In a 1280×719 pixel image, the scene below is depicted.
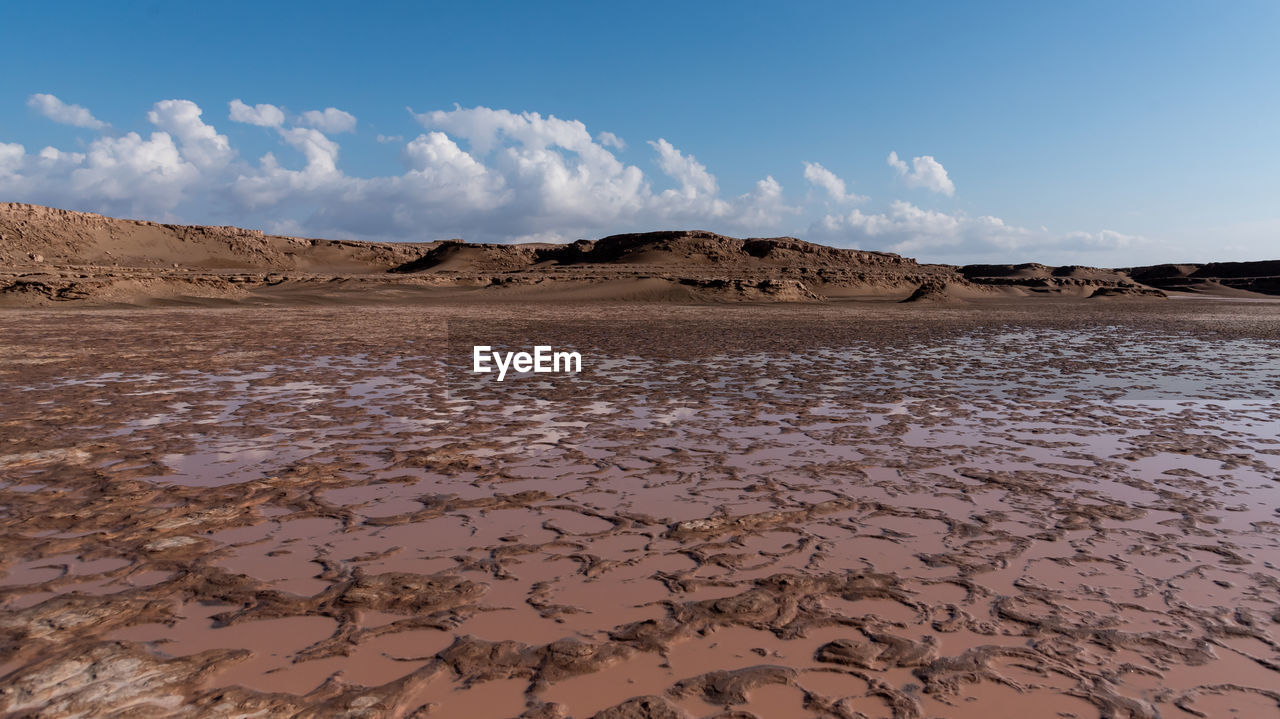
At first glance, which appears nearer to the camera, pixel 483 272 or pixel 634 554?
pixel 634 554

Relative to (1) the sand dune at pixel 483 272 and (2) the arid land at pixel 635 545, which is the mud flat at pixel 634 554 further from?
(1) the sand dune at pixel 483 272

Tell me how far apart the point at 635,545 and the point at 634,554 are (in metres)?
0.15

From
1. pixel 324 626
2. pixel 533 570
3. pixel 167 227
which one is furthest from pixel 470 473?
pixel 167 227

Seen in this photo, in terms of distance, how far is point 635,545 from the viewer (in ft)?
15.4

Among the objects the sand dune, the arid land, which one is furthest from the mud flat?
the sand dune

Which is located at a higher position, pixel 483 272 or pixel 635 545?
pixel 483 272

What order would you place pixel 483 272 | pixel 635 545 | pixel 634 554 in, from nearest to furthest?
pixel 634 554, pixel 635 545, pixel 483 272

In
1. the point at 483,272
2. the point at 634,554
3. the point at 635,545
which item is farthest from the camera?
the point at 483,272

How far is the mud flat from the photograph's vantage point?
123 inches

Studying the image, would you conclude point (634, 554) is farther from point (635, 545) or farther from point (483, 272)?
point (483, 272)

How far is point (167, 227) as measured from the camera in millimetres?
88312

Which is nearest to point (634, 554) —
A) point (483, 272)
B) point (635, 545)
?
point (635, 545)

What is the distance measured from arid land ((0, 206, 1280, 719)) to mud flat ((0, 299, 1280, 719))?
0.9 inches

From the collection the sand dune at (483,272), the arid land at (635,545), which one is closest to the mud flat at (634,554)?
the arid land at (635,545)
